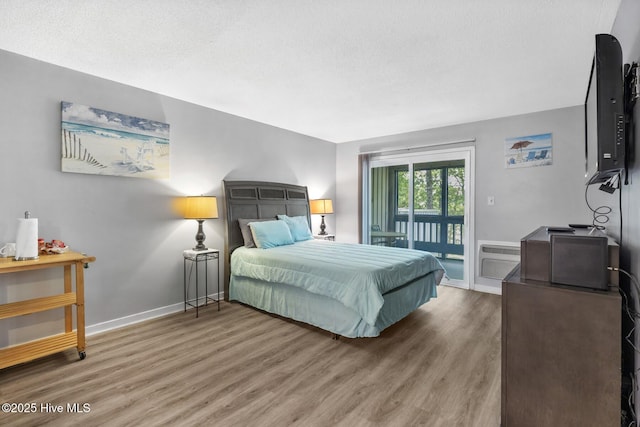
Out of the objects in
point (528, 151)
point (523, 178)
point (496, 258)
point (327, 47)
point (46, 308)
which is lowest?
point (46, 308)

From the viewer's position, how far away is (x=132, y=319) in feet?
10.5

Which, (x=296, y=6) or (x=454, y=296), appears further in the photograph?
(x=454, y=296)

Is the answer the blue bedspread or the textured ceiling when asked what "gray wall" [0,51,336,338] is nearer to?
the textured ceiling

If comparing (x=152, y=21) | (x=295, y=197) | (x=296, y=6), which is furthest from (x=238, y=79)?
(x=295, y=197)

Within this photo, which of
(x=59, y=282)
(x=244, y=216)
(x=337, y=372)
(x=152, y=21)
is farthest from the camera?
(x=244, y=216)

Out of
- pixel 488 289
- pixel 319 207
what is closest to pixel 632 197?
pixel 488 289

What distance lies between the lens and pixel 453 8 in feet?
6.31

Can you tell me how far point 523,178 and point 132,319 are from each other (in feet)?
16.1

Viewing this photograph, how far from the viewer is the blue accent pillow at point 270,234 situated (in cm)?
382

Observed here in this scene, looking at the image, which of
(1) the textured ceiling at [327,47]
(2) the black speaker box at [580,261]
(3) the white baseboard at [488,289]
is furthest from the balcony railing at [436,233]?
(2) the black speaker box at [580,261]

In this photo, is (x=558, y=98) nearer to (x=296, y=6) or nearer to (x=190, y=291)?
(x=296, y=6)

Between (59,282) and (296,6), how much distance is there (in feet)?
9.70

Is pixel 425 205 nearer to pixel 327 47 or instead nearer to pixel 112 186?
pixel 327 47

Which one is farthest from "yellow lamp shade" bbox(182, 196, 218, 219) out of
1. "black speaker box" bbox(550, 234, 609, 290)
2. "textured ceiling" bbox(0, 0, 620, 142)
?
"black speaker box" bbox(550, 234, 609, 290)
